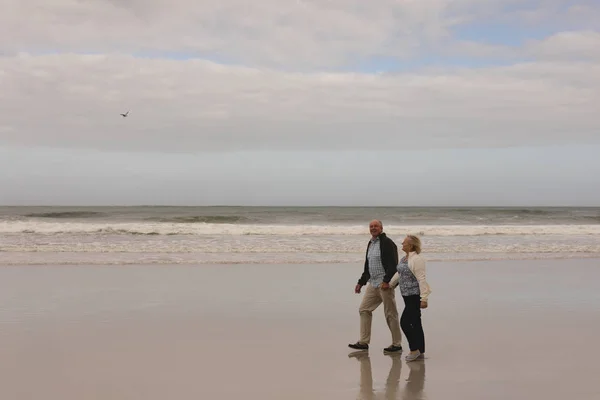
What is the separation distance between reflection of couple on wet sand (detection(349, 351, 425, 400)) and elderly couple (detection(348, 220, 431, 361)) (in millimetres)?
149

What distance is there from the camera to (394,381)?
223 inches

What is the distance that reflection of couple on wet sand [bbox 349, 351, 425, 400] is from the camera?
5.20 metres

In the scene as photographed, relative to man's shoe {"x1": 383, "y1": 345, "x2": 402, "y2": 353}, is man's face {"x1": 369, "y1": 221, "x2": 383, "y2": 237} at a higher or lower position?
higher

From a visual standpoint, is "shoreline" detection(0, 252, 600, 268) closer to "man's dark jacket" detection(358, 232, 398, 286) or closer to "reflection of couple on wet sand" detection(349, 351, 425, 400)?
"man's dark jacket" detection(358, 232, 398, 286)

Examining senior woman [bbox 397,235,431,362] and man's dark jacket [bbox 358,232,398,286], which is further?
man's dark jacket [bbox 358,232,398,286]

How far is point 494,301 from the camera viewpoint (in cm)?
994

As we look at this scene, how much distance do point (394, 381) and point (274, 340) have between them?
1.93m

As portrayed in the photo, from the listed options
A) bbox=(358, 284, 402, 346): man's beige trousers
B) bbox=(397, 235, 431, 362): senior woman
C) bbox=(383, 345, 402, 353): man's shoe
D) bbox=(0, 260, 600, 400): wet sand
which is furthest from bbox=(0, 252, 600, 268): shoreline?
bbox=(397, 235, 431, 362): senior woman

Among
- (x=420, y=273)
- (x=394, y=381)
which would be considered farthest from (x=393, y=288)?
(x=394, y=381)

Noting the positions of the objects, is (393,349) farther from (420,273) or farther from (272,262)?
(272,262)

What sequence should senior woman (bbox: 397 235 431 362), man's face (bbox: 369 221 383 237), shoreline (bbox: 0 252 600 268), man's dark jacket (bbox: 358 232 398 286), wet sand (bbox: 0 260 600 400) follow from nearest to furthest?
wet sand (bbox: 0 260 600 400)
senior woman (bbox: 397 235 431 362)
man's dark jacket (bbox: 358 232 398 286)
man's face (bbox: 369 221 383 237)
shoreline (bbox: 0 252 600 268)

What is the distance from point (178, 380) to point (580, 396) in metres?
3.61

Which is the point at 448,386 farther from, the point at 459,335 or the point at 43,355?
the point at 43,355

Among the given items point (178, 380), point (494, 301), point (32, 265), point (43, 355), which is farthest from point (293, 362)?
point (32, 265)
